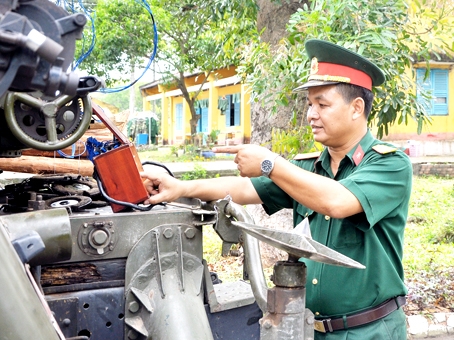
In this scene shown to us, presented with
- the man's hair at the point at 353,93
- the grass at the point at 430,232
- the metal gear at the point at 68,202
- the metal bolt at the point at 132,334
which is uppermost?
the man's hair at the point at 353,93

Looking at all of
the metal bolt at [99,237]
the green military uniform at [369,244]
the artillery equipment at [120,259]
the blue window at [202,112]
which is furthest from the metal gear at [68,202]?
the blue window at [202,112]

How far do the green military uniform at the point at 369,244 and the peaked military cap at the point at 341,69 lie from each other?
0.95 feet

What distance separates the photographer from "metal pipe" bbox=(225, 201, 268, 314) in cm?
220

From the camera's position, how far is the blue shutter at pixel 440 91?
17.9 meters

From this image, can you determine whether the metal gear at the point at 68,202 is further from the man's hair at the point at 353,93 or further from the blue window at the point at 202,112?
the blue window at the point at 202,112

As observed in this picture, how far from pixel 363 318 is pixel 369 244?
297 millimetres

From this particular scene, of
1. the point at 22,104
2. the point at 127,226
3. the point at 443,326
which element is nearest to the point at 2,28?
the point at 22,104

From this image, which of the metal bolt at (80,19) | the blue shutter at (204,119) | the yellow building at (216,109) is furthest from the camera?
the blue shutter at (204,119)

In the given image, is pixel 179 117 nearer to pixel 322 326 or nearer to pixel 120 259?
pixel 120 259

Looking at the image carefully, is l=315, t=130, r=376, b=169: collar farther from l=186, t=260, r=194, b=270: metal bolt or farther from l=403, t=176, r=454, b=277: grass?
l=403, t=176, r=454, b=277: grass

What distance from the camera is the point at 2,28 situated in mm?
1090

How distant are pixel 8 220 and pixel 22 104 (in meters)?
0.80

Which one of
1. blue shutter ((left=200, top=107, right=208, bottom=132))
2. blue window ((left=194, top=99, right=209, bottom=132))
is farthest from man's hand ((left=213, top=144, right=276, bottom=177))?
blue shutter ((left=200, top=107, right=208, bottom=132))

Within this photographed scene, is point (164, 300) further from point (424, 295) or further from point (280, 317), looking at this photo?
point (424, 295)
